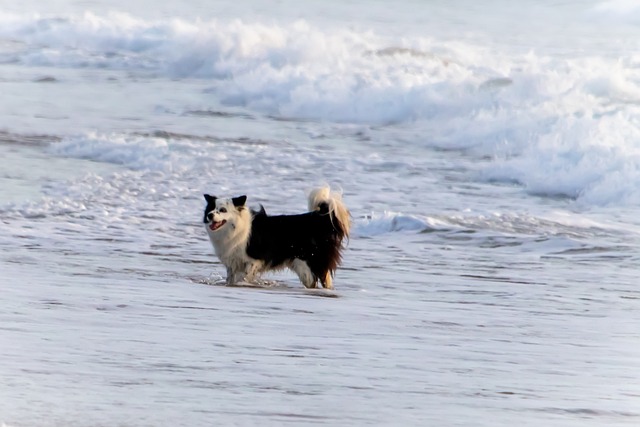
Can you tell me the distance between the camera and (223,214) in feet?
34.7

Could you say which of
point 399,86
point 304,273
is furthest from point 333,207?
point 399,86

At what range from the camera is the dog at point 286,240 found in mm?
10555

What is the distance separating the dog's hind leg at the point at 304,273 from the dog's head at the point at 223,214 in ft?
1.73

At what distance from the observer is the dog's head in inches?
416

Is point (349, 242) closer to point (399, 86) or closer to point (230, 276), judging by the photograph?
point (230, 276)

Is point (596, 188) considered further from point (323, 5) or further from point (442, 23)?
point (323, 5)

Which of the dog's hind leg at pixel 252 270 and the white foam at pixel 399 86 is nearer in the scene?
the dog's hind leg at pixel 252 270

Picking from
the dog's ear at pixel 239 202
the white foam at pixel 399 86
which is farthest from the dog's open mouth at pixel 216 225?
the white foam at pixel 399 86

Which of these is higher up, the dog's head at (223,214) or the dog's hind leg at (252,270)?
the dog's head at (223,214)

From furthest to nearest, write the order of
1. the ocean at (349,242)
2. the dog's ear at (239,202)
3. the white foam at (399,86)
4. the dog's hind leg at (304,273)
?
1. the white foam at (399,86)
2. the dog's ear at (239,202)
3. the dog's hind leg at (304,273)
4. the ocean at (349,242)

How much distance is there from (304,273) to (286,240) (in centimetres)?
29

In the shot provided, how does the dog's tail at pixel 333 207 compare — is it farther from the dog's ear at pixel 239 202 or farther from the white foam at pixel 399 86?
the white foam at pixel 399 86

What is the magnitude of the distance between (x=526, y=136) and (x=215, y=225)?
11777 millimetres

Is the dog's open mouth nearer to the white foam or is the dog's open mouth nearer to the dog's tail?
the dog's tail
